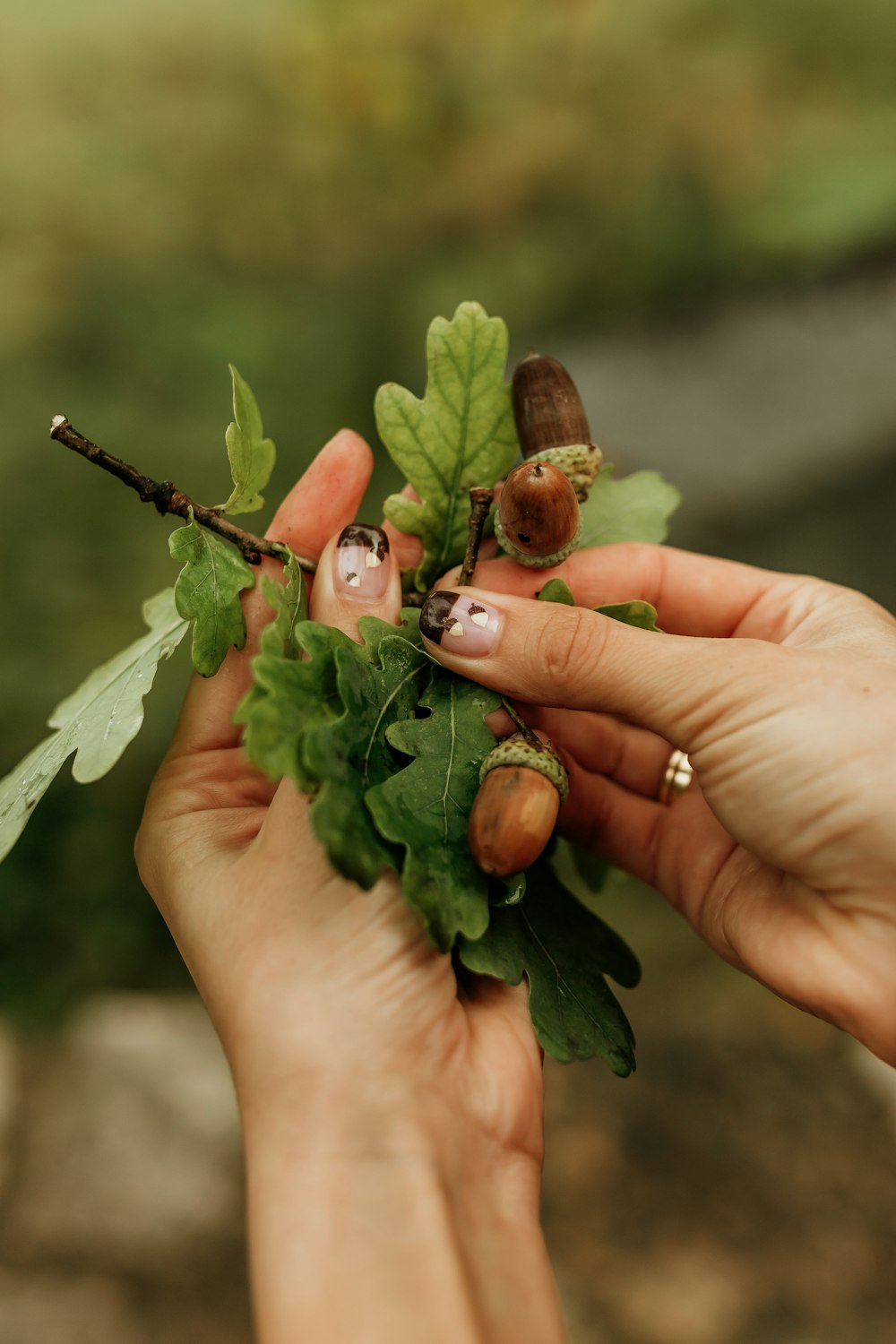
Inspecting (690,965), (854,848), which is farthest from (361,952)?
(690,965)

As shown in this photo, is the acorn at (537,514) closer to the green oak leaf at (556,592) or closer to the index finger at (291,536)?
the green oak leaf at (556,592)

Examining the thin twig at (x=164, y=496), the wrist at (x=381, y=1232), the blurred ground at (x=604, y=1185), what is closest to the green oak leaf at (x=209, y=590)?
the thin twig at (x=164, y=496)

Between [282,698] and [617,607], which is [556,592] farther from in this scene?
[282,698]

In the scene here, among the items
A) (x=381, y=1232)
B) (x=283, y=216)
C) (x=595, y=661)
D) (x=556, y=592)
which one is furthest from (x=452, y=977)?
(x=283, y=216)

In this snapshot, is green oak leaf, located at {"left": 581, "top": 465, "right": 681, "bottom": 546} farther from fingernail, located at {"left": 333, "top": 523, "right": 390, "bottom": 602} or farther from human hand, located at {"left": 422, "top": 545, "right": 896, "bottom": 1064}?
fingernail, located at {"left": 333, "top": 523, "right": 390, "bottom": 602}

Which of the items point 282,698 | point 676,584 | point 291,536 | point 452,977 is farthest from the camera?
point 676,584

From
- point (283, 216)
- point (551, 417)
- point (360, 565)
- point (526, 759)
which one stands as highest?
point (283, 216)
